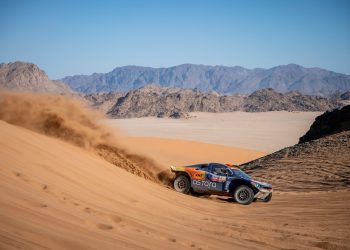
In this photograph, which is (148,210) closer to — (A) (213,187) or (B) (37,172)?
(B) (37,172)

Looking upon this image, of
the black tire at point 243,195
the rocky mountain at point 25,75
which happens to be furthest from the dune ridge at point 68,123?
the rocky mountain at point 25,75

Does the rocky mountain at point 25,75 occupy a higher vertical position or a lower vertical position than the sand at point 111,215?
higher

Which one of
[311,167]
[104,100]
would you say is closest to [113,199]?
[311,167]

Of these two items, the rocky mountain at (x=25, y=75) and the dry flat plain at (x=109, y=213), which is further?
the rocky mountain at (x=25, y=75)

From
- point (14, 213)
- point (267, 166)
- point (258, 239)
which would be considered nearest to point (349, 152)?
point (267, 166)

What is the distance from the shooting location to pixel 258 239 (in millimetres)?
6035

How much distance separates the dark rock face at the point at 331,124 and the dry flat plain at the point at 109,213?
51.0 feet

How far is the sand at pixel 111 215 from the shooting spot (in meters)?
4.14

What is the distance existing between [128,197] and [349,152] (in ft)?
46.3

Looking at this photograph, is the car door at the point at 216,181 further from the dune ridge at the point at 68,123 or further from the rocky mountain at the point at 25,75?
the rocky mountain at the point at 25,75

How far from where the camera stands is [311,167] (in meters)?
16.7

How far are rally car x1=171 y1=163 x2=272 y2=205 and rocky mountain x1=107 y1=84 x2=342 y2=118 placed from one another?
85587mm

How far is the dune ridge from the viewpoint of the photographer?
9883 millimetres

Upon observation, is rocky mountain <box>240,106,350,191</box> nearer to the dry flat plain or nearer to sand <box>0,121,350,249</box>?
the dry flat plain
